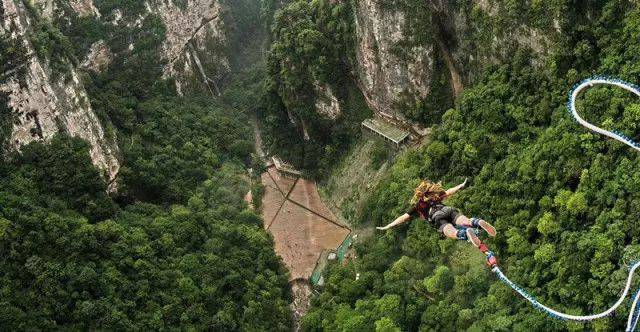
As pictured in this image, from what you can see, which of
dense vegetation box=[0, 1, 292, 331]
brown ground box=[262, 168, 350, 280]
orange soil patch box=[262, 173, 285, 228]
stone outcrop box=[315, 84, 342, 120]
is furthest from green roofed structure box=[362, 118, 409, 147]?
dense vegetation box=[0, 1, 292, 331]

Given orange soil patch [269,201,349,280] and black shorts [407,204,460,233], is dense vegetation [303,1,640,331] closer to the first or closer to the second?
orange soil patch [269,201,349,280]

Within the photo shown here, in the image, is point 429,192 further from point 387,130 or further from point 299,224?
point 299,224

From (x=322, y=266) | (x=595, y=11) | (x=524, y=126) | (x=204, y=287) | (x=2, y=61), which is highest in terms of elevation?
(x=2, y=61)

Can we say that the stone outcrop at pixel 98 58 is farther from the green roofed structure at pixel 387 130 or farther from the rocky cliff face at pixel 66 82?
the green roofed structure at pixel 387 130

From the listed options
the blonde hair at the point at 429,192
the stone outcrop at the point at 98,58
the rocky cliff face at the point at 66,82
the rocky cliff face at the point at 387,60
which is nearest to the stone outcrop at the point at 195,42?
the rocky cliff face at the point at 66,82

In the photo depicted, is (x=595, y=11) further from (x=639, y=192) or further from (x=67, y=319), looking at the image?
(x=67, y=319)

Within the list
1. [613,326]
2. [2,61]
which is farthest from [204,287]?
[613,326]
